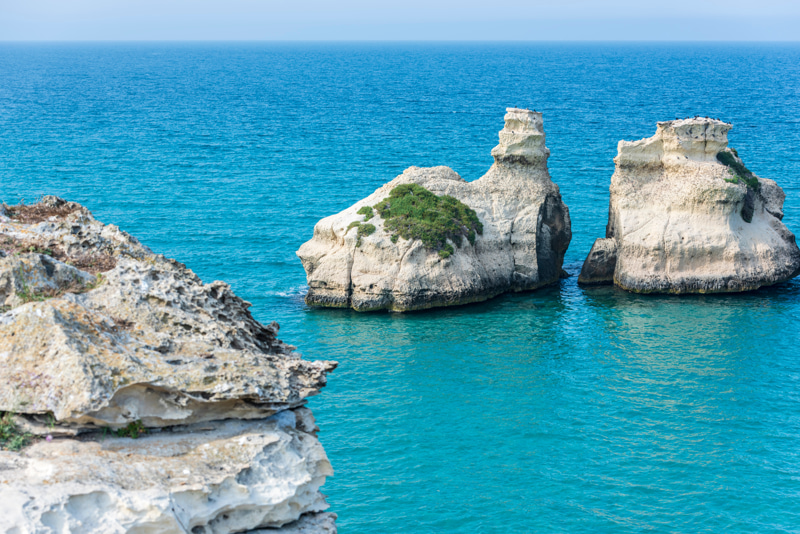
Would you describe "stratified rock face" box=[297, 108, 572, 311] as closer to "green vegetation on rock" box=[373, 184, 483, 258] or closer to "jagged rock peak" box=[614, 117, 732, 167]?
"green vegetation on rock" box=[373, 184, 483, 258]

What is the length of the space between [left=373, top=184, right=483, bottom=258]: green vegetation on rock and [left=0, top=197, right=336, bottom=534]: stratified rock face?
90.1ft

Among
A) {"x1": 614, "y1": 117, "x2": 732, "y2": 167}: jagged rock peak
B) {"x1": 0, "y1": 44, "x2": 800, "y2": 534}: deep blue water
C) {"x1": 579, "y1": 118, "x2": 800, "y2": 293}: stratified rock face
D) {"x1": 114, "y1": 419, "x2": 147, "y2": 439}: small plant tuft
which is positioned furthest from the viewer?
{"x1": 614, "y1": 117, "x2": 732, "y2": 167}: jagged rock peak

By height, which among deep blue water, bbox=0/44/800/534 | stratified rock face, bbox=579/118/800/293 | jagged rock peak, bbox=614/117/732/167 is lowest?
deep blue water, bbox=0/44/800/534

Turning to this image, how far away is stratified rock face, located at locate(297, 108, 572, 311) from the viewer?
43.2m

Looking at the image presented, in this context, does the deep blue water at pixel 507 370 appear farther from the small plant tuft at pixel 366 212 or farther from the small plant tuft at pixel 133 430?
the small plant tuft at pixel 133 430

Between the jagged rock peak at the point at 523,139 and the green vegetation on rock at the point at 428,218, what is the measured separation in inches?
171

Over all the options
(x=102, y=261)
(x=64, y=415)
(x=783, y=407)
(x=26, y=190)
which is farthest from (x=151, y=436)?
(x=26, y=190)

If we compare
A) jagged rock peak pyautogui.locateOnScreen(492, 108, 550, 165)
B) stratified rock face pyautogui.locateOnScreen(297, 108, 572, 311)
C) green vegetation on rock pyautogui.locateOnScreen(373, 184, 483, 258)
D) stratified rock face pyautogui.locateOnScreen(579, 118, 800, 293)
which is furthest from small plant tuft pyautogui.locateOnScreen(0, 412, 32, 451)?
stratified rock face pyautogui.locateOnScreen(579, 118, 800, 293)

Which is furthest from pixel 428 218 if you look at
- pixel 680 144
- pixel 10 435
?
pixel 10 435

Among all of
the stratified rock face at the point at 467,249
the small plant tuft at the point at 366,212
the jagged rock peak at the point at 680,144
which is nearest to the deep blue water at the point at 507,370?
the stratified rock face at the point at 467,249

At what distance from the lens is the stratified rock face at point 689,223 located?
148ft

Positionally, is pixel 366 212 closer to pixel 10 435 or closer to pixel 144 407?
pixel 144 407

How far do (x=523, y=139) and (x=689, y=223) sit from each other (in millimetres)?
10706

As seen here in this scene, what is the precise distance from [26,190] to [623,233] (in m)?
50.2
